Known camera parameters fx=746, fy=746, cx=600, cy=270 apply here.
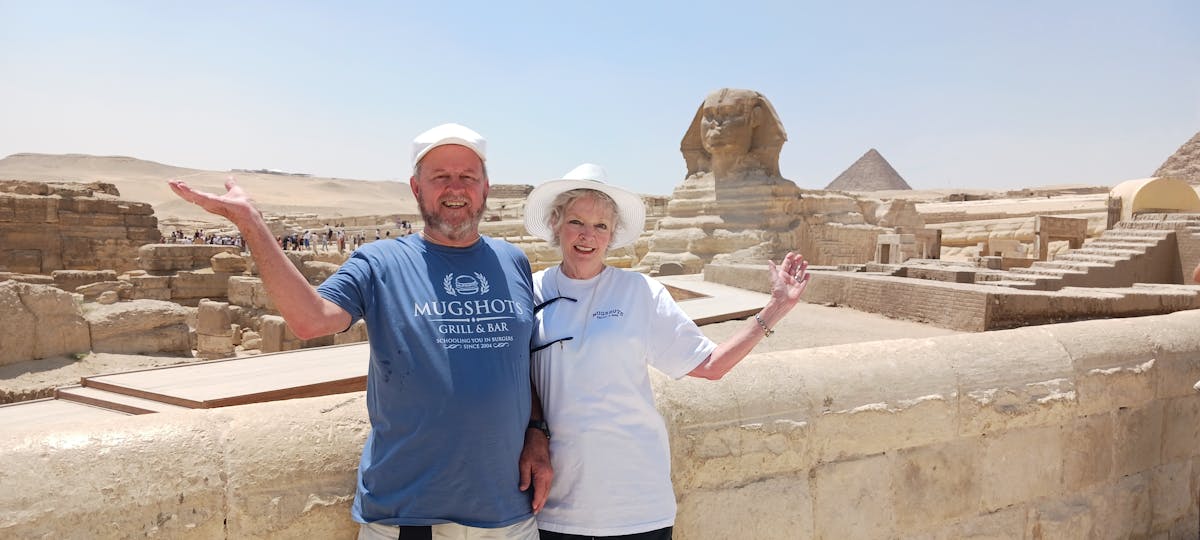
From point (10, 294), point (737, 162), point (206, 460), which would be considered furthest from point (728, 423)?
point (737, 162)

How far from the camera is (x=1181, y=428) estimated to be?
9.64ft

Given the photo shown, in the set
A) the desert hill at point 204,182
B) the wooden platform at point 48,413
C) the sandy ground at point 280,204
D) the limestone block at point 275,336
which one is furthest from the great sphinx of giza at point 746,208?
the desert hill at point 204,182

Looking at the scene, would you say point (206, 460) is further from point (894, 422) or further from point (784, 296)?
point (894, 422)

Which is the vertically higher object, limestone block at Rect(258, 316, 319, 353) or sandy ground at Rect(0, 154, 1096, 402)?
sandy ground at Rect(0, 154, 1096, 402)

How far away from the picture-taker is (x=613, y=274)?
1.77 m

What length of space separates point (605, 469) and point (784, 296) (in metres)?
0.62

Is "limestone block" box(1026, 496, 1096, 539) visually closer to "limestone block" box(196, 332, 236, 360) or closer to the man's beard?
the man's beard

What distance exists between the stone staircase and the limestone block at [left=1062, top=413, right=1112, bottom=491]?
5.96 meters

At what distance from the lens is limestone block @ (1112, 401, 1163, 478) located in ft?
9.11

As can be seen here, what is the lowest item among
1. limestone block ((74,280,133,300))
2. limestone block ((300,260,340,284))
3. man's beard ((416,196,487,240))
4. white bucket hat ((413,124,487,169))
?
limestone block ((74,280,133,300))

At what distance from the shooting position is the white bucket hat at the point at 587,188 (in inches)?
71.6

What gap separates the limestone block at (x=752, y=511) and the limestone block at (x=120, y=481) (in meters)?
1.14

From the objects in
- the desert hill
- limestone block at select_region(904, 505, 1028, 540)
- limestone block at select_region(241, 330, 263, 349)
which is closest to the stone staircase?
limestone block at select_region(904, 505, 1028, 540)

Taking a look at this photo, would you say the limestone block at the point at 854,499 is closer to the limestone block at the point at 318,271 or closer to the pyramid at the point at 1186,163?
the limestone block at the point at 318,271
